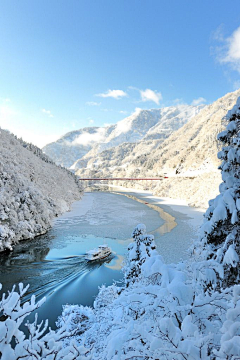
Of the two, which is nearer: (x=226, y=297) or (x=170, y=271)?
(x=226, y=297)

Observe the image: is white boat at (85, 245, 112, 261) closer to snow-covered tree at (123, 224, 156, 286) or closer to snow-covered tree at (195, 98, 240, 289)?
snow-covered tree at (123, 224, 156, 286)

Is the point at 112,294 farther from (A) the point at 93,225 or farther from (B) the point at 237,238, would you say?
(A) the point at 93,225

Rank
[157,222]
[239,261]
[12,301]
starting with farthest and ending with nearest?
[157,222] → [239,261] → [12,301]

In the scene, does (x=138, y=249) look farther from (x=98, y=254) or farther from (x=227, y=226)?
Result: (x=98, y=254)

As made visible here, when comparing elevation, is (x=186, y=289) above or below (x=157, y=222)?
above

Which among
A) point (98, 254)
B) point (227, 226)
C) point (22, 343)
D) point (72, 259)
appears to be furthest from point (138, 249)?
point (72, 259)

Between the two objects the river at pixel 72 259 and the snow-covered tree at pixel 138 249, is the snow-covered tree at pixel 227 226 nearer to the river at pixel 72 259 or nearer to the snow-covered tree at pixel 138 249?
the snow-covered tree at pixel 138 249

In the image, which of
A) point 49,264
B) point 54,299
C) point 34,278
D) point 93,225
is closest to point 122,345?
point 54,299

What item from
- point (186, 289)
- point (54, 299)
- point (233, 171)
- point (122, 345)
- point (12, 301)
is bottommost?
point (54, 299)
